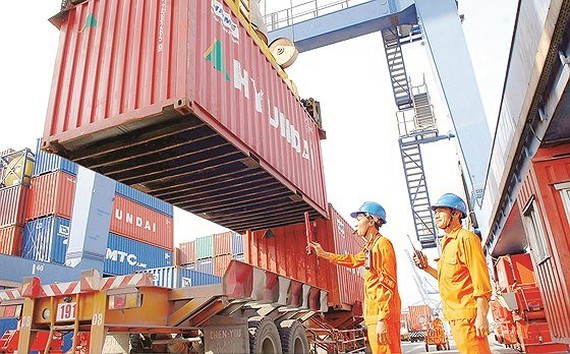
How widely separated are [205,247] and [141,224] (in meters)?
5.94

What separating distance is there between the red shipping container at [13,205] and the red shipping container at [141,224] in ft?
11.1

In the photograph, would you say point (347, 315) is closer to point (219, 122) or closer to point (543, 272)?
point (543, 272)

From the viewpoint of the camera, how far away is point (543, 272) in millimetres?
5648

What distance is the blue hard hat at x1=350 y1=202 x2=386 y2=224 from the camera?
4.18m

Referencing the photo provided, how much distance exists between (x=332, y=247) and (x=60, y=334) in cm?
523

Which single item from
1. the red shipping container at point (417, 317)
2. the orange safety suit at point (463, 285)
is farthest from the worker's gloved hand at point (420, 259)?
the red shipping container at point (417, 317)

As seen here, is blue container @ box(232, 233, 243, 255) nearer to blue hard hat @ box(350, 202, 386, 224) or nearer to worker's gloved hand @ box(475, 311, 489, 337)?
blue hard hat @ box(350, 202, 386, 224)

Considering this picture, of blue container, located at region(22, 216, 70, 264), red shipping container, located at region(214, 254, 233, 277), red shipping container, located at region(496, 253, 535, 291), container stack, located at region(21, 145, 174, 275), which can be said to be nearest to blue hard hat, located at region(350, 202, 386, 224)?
red shipping container, located at region(496, 253, 535, 291)

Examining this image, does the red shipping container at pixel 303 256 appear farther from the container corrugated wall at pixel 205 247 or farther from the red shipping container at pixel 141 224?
the container corrugated wall at pixel 205 247

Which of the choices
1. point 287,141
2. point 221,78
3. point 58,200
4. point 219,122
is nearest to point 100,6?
point 221,78

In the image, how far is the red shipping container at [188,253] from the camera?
83.3ft

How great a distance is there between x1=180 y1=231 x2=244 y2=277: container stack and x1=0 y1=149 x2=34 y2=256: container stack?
397 inches

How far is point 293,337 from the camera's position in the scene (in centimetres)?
575

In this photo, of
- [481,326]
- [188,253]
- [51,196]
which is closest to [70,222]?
[51,196]
